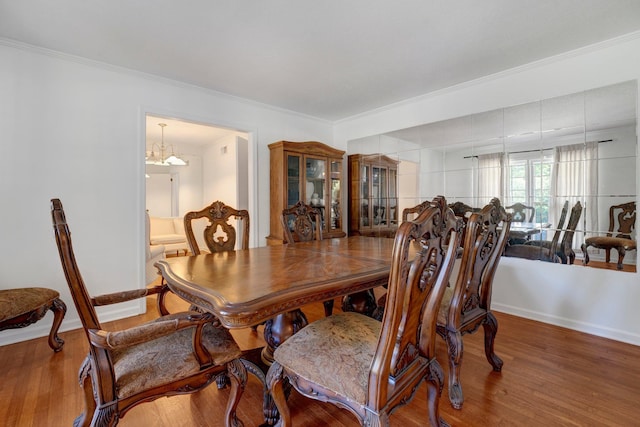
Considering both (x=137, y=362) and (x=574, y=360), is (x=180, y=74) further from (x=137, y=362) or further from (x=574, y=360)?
(x=574, y=360)

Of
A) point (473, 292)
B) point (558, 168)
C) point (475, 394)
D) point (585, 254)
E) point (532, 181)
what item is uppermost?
point (558, 168)

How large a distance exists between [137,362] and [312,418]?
2.94 feet

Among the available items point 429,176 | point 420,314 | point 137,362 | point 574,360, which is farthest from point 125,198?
point 574,360

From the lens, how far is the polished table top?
3.58 feet

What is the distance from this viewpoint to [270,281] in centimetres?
134

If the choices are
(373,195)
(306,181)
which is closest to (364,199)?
(373,195)

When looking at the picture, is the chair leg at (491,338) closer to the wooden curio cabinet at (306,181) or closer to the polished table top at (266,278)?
the polished table top at (266,278)

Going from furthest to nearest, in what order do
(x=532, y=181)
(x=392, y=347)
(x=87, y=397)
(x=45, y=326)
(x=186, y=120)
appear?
(x=186, y=120), (x=532, y=181), (x=45, y=326), (x=87, y=397), (x=392, y=347)

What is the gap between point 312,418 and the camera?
154 cm

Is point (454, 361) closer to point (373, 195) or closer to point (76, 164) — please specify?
point (373, 195)

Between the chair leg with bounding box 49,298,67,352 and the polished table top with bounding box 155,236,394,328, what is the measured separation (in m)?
1.26

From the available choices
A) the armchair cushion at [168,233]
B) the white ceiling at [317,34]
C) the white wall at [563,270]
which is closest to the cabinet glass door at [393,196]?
the white wall at [563,270]

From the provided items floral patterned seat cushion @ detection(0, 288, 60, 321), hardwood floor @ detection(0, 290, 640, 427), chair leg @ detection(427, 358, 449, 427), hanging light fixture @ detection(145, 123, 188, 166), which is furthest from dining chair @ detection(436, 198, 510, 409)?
hanging light fixture @ detection(145, 123, 188, 166)

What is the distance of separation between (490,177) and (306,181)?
7.11 ft
